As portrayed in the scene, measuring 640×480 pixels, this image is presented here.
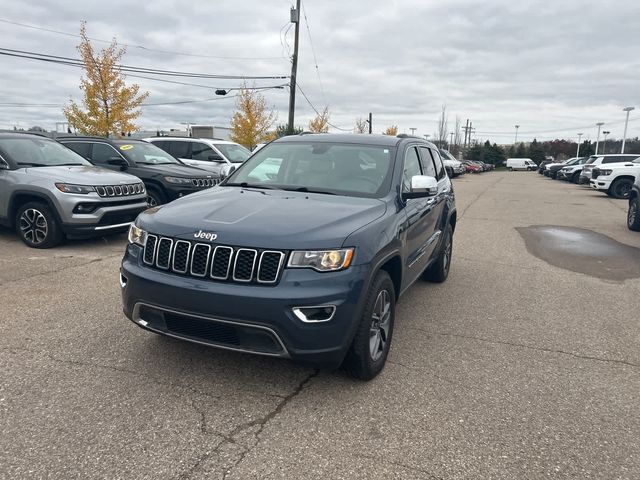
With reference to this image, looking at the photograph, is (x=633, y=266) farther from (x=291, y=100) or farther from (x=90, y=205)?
(x=291, y=100)

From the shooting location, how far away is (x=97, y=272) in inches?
236

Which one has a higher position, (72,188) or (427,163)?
(427,163)

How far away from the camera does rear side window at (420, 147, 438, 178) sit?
5.33 metres

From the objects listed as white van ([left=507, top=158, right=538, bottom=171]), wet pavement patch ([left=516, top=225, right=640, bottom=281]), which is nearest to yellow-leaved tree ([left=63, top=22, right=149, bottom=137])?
wet pavement patch ([left=516, top=225, right=640, bottom=281])

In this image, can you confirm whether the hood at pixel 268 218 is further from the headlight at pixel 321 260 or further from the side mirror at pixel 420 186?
the side mirror at pixel 420 186

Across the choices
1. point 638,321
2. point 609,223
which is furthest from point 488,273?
point 609,223

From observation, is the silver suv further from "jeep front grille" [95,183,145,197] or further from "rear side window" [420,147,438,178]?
"rear side window" [420,147,438,178]

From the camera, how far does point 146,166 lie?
9555 millimetres

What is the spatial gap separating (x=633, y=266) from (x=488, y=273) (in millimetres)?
2493

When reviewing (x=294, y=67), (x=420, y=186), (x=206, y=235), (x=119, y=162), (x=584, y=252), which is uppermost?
→ (x=294, y=67)

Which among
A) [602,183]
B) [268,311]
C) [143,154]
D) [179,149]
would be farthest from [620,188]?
[268,311]

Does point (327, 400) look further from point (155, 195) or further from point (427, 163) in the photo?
point (155, 195)

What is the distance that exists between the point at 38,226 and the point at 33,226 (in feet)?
0.27

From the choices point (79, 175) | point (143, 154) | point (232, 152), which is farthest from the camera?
point (232, 152)
